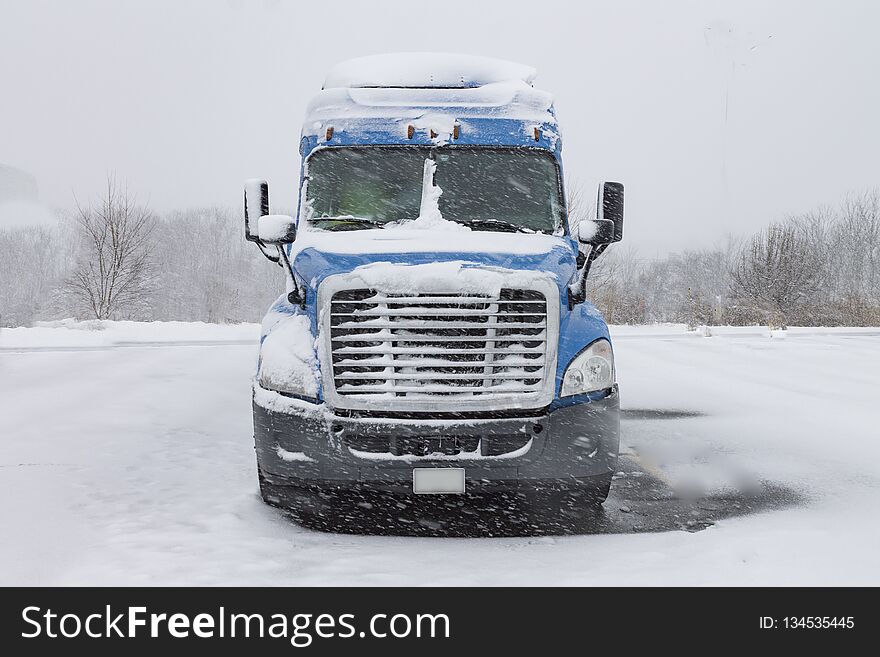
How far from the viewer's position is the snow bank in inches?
190

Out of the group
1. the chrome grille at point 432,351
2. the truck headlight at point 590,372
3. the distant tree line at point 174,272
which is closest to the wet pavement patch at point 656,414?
the truck headlight at point 590,372

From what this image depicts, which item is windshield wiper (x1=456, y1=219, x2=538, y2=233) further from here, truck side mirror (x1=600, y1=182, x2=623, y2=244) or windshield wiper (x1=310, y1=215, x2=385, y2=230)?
truck side mirror (x1=600, y1=182, x2=623, y2=244)

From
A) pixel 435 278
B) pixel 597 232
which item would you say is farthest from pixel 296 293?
pixel 597 232

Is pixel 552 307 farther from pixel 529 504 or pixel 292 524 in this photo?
→ pixel 292 524

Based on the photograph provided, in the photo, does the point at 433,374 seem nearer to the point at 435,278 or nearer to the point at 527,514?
the point at 435,278

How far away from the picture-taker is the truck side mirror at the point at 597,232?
598 cm

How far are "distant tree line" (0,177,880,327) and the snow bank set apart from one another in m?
27.6

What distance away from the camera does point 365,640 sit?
133 inches

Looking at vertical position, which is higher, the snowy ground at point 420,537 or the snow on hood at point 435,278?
the snow on hood at point 435,278

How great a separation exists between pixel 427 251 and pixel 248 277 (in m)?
81.7

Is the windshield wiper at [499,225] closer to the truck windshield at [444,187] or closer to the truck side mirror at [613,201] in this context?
the truck windshield at [444,187]

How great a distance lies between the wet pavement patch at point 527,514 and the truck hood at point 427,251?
4.96 feet

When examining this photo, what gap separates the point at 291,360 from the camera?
16.1ft

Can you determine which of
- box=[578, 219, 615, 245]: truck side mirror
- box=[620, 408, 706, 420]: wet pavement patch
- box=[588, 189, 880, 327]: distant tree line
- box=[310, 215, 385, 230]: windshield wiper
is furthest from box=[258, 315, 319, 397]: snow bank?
box=[588, 189, 880, 327]: distant tree line
